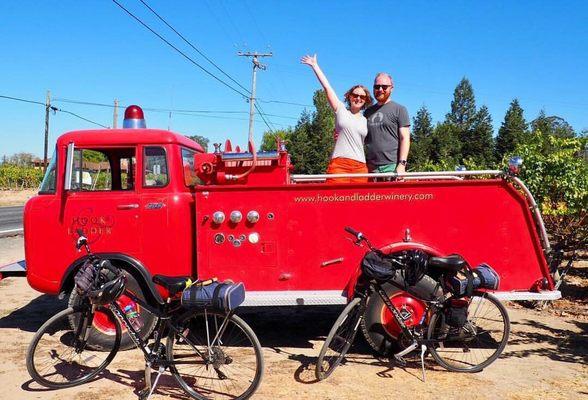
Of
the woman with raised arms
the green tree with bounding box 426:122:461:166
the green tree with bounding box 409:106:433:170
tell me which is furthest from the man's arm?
the green tree with bounding box 426:122:461:166

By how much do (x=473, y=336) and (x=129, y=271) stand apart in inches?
137

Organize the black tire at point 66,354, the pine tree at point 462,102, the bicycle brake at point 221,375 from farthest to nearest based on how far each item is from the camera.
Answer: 1. the pine tree at point 462,102
2. the black tire at point 66,354
3. the bicycle brake at point 221,375

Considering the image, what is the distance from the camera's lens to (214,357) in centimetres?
382

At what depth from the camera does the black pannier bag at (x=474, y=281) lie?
4.23 m

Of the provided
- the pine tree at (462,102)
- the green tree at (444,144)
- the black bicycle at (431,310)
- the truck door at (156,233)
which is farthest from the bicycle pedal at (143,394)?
the pine tree at (462,102)

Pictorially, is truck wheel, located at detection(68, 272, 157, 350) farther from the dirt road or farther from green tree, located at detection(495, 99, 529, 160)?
green tree, located at detection(495, 99, 529, 160)

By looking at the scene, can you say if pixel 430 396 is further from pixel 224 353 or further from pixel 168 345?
pixel 168 345

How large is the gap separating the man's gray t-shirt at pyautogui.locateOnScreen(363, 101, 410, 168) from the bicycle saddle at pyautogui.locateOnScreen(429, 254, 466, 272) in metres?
1.68

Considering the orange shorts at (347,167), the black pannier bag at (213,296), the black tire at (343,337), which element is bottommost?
the black tire at (343,337)

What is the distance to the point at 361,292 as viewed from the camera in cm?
427

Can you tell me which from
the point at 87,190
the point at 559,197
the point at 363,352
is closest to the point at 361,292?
the point at 363,352

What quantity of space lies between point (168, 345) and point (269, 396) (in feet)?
3.07

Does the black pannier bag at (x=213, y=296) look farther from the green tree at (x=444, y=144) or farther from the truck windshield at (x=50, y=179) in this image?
the green tree at (x=444, y=144)

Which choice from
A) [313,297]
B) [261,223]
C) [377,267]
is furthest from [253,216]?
[377,267]
